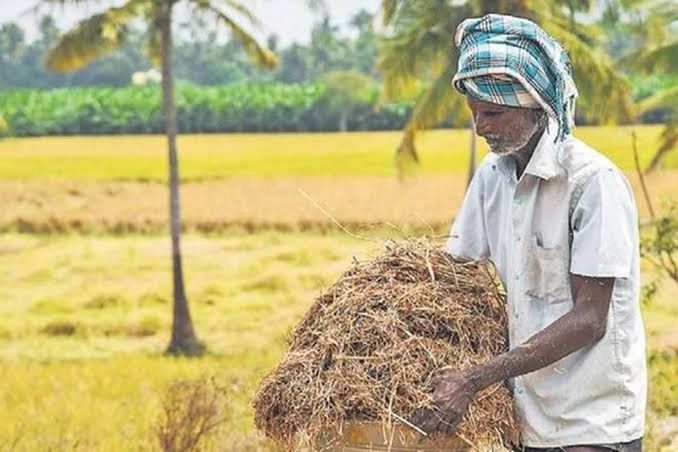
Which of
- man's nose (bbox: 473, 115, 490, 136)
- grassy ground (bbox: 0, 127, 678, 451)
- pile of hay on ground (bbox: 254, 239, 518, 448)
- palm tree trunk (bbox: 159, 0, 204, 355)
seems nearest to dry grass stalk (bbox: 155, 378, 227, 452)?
grassy ground (bbox: 0, 127, 678, 451)

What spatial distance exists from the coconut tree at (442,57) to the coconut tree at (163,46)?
8.41ft

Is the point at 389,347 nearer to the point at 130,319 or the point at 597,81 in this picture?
the point at 597,81

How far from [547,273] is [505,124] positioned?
0.28 m

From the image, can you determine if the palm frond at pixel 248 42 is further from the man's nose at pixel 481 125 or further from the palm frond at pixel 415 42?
the man's nose at pixel 481 125

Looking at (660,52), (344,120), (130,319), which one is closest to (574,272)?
(660,52)

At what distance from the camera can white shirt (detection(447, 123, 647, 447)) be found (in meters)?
2.41

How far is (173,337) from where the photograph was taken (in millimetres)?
19188

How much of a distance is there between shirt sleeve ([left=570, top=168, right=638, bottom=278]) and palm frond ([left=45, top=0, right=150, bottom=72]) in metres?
14.7

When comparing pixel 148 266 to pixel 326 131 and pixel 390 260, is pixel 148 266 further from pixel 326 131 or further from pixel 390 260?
pixel 390 260

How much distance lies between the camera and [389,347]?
8.51 feet

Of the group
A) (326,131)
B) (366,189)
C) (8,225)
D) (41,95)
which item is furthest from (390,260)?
(326,131)

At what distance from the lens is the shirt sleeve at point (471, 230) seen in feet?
8.94

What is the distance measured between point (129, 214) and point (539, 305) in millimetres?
24804

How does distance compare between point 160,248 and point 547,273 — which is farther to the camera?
point 160,248
